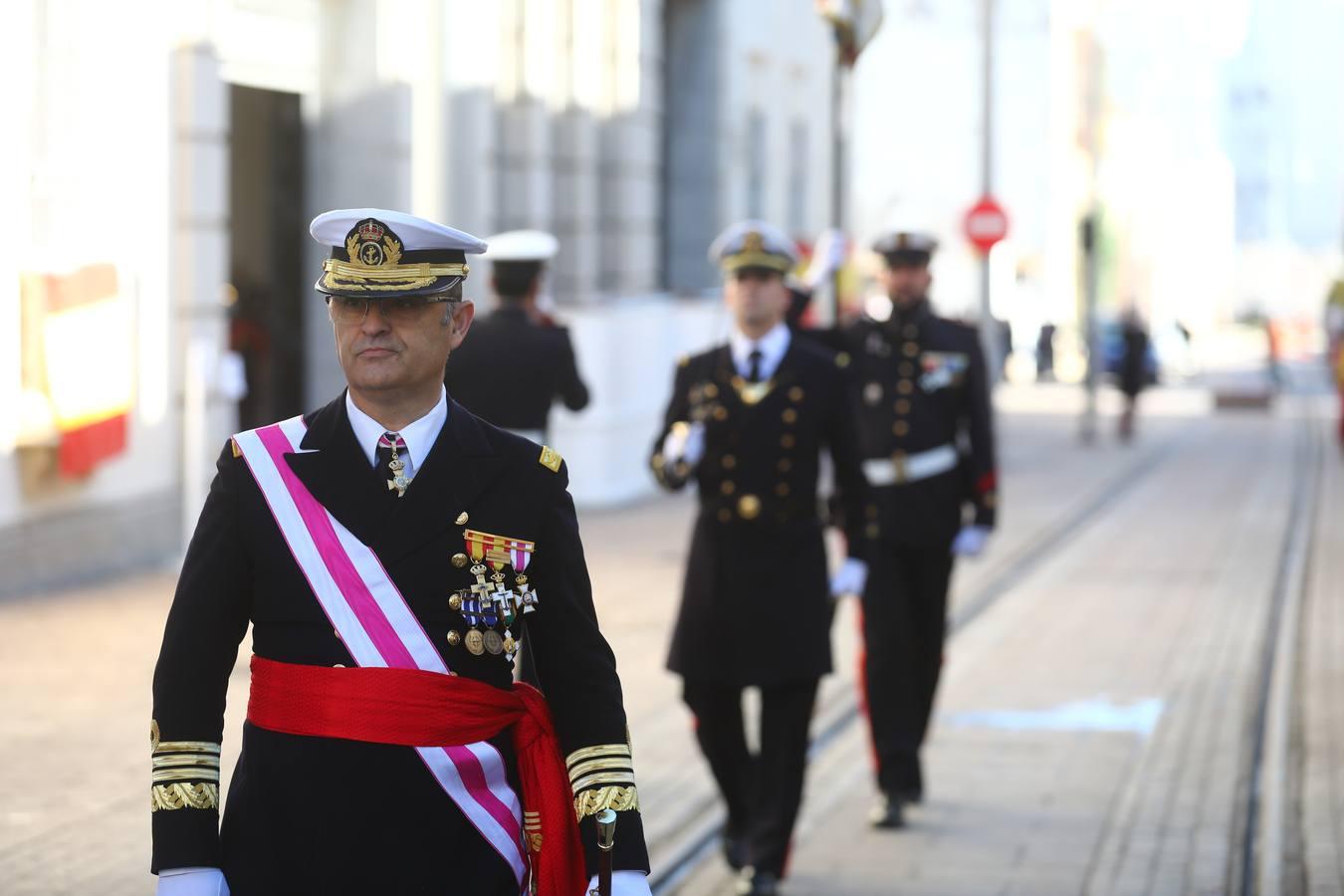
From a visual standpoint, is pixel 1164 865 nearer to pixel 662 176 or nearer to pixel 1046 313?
pixel 662 176

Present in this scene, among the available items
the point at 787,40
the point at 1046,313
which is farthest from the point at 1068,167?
the point at 787,40

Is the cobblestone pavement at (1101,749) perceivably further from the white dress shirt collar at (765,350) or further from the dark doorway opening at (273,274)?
the dark doorway opening at (273,274)

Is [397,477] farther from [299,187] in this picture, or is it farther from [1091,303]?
[1091,303]

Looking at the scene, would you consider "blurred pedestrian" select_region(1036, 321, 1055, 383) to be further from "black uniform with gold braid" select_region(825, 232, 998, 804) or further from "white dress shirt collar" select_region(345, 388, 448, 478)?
"white dress shirt collar" select_region(345, 388, 448, 478)

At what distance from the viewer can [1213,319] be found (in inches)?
5049

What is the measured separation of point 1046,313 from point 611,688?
6948 centimetres

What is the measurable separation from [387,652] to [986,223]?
2057cm

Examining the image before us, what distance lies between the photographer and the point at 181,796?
316cm

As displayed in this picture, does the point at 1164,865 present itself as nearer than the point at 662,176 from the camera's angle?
Yes

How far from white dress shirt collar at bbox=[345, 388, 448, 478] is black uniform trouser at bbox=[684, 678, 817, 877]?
3231mm

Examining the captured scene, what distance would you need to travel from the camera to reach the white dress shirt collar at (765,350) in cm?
659

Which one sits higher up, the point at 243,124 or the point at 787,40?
the point at 787,40

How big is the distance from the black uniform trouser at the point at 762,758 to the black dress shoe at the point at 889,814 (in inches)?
38.1

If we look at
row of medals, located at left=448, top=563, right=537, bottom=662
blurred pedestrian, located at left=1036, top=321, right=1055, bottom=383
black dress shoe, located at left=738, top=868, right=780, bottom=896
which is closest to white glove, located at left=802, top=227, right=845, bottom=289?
black dress shoe, located at left=738, top=868, right=780, bottom=896
